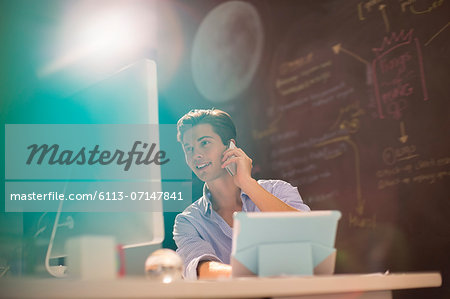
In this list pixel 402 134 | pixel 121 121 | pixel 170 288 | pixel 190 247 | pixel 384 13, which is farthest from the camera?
pixel 384 13

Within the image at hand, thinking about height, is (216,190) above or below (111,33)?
below

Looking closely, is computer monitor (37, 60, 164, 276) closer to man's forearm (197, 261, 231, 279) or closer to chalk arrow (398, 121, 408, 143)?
man's forearm (197, 261, 231, 279)

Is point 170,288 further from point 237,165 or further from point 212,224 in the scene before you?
point 212,224

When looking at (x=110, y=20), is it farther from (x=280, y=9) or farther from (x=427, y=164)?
(x=427, y=164)

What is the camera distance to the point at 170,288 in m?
0.76

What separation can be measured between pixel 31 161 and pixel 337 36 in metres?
2.10

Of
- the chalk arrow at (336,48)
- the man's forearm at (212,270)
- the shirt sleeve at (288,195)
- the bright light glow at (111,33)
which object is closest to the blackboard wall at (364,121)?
the chalk arrow at (336,48)

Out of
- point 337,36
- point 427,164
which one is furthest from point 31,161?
point 337,36

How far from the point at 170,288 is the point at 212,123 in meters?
1.35

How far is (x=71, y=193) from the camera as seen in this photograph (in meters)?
1.24

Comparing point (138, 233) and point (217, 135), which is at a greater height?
point (217, 135)

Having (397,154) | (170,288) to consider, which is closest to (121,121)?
(170,288)

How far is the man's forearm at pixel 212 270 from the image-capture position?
138cm

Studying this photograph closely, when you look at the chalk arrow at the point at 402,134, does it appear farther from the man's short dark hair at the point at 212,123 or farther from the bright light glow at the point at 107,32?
the bright light glow at the point at 107,32
